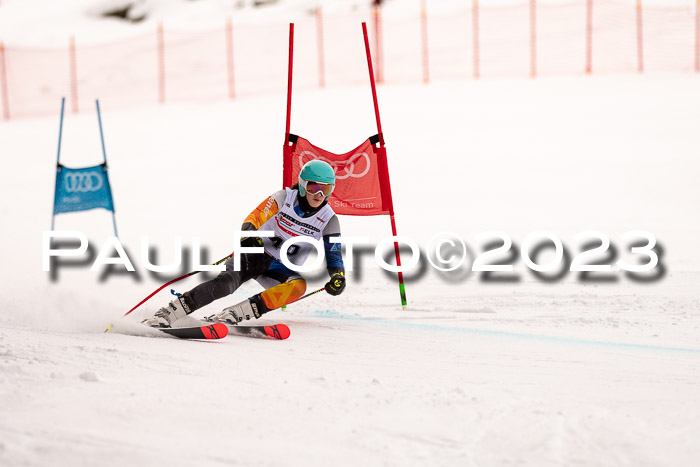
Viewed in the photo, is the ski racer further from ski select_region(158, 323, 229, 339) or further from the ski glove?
ski select_region(158, 323, 229, 339)

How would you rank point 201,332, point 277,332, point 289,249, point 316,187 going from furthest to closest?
point 289,249 → point 316,187 → point 277,332 → point 201,332

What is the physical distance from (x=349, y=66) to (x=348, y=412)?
95.3ft

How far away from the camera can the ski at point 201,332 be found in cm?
478

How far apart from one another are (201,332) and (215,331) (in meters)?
0.10

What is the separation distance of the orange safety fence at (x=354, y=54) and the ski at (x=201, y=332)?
21.7 m

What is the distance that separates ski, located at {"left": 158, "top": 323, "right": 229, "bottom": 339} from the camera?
478cm

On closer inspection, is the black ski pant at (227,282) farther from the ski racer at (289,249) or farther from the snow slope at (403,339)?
the snow slope at (403,339)

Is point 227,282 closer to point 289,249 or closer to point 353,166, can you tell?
point 289,249

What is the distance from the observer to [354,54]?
32.4 meters

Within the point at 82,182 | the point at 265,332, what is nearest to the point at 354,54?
the point at 82,182

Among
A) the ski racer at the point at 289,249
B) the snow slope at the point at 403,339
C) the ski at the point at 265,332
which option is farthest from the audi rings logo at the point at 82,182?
the ski at the point at 265,332

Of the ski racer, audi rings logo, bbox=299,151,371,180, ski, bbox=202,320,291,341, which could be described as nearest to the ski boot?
the ski racer

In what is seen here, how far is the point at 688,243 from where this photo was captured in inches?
379

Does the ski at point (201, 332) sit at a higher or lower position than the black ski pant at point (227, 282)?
lower
